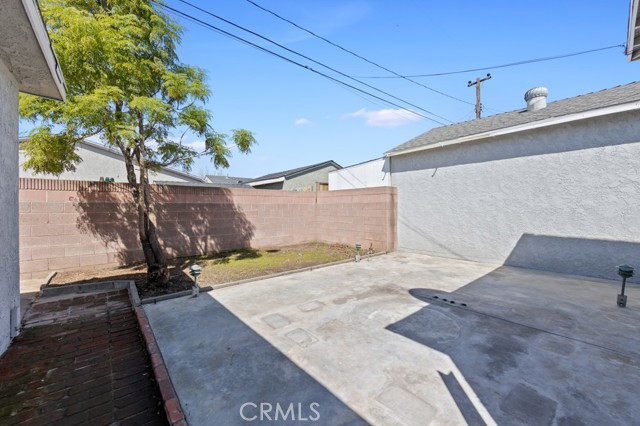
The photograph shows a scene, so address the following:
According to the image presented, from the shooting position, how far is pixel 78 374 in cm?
283

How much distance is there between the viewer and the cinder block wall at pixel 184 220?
6230 millimetres

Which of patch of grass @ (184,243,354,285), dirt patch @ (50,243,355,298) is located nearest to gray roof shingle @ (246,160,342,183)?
patch of grass @ (184,243,354,285)

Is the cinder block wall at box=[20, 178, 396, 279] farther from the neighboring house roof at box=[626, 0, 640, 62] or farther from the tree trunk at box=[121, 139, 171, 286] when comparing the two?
the neighboring house roof at box=[626, 0, 640, 62]

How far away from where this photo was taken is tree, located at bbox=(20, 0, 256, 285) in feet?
14.3

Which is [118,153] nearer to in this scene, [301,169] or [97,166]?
[97,166]

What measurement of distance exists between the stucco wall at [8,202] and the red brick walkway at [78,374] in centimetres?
49

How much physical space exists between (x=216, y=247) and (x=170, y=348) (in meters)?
6.45

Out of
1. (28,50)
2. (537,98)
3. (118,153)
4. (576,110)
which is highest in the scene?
(537,98)

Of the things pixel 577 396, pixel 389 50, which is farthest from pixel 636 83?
pixel 577 396

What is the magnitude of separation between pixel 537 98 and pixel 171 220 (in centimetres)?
1245

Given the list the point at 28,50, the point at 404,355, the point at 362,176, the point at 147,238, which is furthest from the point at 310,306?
the point at 362,176

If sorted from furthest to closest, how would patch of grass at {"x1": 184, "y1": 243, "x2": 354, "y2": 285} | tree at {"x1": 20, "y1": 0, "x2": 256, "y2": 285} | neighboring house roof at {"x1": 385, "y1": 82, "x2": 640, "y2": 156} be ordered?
patch of grass at {"x1": 184, "y1": 243, "x2": 354, "y2": 285} → neighboring house roof at {"x1": 385, "y1": 82, "x2": 640, "y2": 156} → tree at {"x1": 20, "y1": 0, "x2": 256, "y2": 285}

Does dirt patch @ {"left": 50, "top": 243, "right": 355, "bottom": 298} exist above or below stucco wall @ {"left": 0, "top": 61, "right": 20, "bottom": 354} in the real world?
below

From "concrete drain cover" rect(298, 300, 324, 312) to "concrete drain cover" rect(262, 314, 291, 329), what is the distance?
0.43 meters
